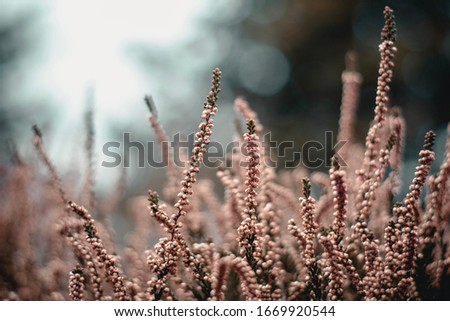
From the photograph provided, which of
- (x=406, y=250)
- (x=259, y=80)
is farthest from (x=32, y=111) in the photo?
(x=406, y=250)

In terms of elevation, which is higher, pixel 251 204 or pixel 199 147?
pixel 199 147

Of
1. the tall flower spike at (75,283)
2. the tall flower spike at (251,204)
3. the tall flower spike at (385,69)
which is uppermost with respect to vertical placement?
the tall flower spike at (385,69)

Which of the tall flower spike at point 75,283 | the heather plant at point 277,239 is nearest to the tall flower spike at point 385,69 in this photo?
the heather plant at point 277,239

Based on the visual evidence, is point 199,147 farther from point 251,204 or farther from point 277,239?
point 277,239

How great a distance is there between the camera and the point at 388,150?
113cm

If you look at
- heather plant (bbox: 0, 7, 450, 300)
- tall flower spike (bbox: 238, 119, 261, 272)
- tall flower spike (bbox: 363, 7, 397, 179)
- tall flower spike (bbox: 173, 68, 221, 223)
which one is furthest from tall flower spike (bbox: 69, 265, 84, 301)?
tall flower spike (bbox: 363, 7, 397, 179)

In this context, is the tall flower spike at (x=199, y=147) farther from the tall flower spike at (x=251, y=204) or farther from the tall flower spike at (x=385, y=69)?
the tall flower spike at (x=385, y=69)

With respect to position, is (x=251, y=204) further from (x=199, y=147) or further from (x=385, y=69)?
(x=385, y=69)

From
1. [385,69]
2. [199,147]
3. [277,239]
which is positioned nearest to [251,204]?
[199,147]

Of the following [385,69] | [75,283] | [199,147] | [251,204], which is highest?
[385,69]

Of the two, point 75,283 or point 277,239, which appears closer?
point 75,283

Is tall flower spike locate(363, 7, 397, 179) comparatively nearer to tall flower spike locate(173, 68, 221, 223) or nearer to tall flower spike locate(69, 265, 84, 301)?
tall flower spike locate(173, 68, 221, 223)

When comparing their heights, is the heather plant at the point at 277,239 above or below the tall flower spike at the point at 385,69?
below
